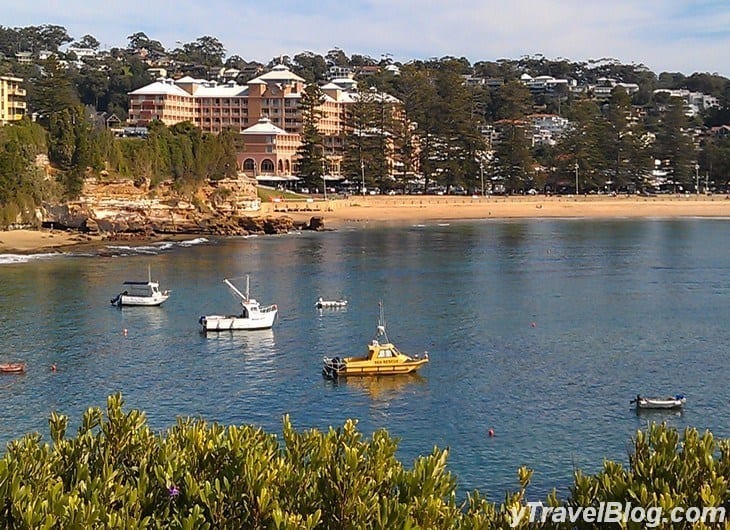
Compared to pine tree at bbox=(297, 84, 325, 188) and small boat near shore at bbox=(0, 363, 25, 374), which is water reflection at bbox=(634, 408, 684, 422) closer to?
small boat near shore at bbox=(0, 363, 25, 374)

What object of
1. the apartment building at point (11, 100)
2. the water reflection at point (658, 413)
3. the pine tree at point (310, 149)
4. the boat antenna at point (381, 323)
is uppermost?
the apartment building at point (11, 100)

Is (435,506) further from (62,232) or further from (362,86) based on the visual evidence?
(362,86)

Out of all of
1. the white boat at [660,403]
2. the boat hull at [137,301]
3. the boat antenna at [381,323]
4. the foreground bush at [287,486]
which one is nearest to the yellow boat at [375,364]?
the boat antenna at [381,323]

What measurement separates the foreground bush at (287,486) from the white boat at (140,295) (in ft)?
106

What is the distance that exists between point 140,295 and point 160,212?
3621 cm

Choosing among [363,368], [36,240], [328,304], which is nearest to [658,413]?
[363,368]

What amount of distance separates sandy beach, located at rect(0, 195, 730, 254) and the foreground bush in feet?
249

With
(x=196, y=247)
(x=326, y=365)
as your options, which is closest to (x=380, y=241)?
(x=196, y=247)

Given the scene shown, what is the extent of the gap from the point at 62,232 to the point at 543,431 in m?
52.9

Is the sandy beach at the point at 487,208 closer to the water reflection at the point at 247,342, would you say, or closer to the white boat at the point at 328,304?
the white boat at the point at 328,304

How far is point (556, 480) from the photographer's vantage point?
66.4 ft

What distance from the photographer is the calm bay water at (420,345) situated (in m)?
24.3

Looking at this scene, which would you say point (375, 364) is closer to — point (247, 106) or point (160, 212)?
point (160, 212)

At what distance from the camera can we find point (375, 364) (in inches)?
1162
